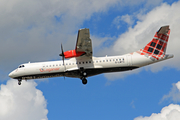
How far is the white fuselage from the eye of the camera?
32.1 metres

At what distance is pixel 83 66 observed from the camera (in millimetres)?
32156

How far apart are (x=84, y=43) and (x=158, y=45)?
31.7ft

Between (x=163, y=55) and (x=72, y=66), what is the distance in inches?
428

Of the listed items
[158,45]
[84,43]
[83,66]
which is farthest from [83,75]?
[158,45]

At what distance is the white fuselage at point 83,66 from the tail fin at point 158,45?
71cm

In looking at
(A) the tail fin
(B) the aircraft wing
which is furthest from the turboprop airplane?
(B) the aircraft wing

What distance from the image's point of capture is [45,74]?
3266cm

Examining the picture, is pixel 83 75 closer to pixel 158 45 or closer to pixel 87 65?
pixel 87 65

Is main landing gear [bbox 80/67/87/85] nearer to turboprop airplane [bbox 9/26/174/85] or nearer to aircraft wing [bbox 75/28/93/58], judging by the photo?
turboprop airplane [bbox 9/26/174/85]

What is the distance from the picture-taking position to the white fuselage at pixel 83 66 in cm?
3212

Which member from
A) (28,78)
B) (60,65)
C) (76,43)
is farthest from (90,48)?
(28,78)

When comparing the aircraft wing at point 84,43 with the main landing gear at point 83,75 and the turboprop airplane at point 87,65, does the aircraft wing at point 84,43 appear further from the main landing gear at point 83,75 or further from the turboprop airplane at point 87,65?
the main landing gear at point 83,75

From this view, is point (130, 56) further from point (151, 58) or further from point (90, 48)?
point (90, 48)

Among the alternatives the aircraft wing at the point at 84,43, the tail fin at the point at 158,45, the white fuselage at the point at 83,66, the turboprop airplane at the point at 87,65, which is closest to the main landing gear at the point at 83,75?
the turboprop airplane at the point at 87,65
